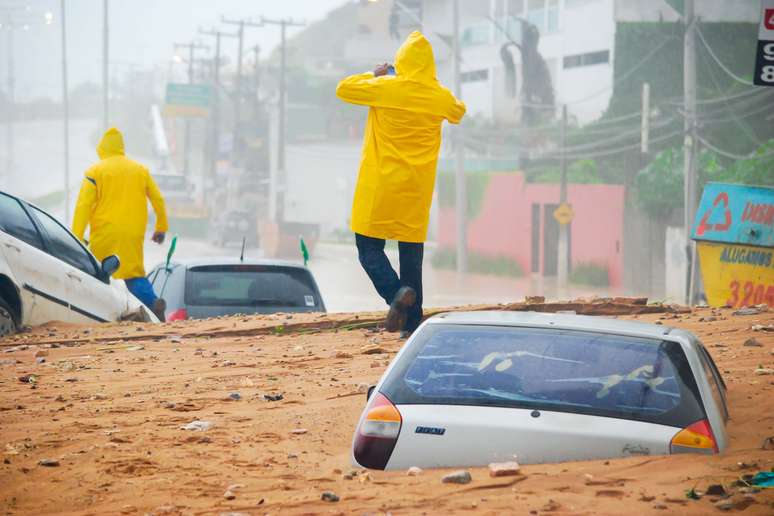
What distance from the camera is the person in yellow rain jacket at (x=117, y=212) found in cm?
1298

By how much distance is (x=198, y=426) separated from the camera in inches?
286

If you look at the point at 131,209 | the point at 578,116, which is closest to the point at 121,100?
the point at 578,116

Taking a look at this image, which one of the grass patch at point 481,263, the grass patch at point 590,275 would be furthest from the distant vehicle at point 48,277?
the grass patch at point 481,263

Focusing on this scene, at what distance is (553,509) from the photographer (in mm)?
5078

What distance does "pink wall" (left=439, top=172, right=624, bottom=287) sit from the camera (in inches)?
1750

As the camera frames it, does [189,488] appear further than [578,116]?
No

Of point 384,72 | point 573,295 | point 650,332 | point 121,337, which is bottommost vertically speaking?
point 573,295

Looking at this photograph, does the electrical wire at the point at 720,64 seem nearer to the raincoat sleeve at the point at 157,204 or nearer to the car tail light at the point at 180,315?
the raincoat sleeve at the point at 157,204

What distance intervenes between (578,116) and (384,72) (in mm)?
40616

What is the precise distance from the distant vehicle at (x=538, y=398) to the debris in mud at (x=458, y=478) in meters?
Result: 0.15

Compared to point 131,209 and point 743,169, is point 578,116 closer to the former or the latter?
point 743,169

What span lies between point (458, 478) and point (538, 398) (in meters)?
0.53

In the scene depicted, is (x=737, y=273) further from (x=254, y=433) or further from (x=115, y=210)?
(x=254, y=433)

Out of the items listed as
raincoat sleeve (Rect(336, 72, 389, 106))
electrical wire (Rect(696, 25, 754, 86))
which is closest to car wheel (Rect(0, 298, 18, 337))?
raincoat sleeve (Rect(336, 72, 389, 106))
